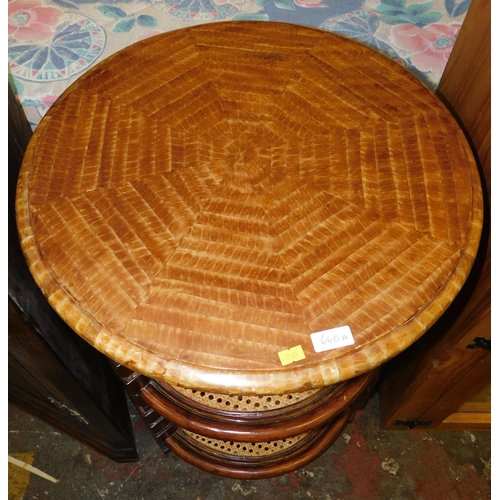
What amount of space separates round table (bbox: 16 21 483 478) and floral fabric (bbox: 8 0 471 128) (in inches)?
12.5

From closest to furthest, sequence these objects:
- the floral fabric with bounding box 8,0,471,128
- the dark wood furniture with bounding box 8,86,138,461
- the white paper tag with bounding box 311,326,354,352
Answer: the white paper tag with bounding box 311,326,354,352, the dark wood furniture with bounding box 8,86,138,461, the floral fabric with bounding box 8,0,471,128

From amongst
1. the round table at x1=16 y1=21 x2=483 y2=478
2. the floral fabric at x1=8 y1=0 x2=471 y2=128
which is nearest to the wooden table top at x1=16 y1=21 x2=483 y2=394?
the round table at x1=16 y1=21 x2=483 y2=478

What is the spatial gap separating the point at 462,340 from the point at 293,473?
0.59 m

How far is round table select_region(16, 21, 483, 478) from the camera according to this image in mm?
694

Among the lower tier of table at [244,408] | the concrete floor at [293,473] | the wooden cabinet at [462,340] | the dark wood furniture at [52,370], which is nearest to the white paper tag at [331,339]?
the lower tier of table at [244,408]

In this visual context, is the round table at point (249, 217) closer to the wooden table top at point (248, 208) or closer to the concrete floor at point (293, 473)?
the wooden table top at point (248, 208)

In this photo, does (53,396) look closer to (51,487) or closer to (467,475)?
(51,487)

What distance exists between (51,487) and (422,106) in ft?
4.06

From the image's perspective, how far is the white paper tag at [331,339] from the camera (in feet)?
2.26

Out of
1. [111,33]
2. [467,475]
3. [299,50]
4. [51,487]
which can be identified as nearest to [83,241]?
[299,50]

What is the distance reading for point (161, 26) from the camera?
1.28 metres

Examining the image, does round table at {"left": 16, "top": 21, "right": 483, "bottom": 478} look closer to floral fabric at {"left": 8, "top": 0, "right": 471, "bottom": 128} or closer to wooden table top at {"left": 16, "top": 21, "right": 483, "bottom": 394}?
wooden table top at {"left": 16, "top": 21, "right": 483, "bottom": 394}

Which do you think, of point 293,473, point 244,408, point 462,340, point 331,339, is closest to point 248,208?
point 331,339

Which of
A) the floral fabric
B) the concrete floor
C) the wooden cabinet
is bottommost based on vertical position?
the concrete floor
